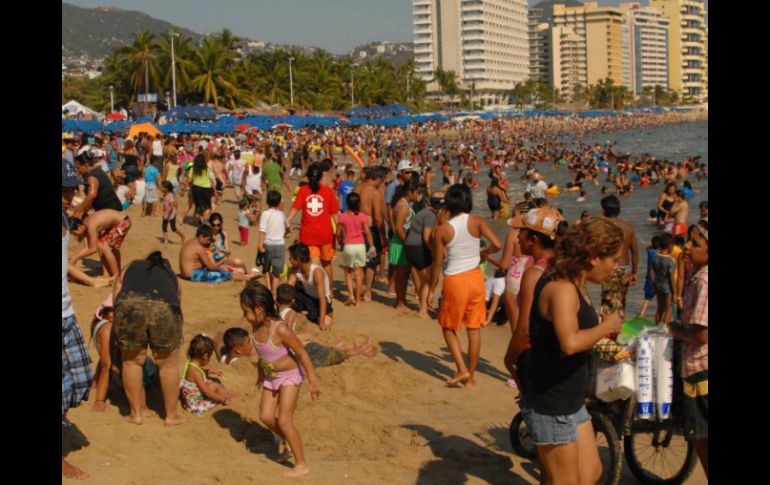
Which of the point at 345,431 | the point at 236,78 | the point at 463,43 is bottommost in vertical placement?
the point at 345,431

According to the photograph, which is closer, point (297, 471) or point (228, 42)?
point (297, 471)

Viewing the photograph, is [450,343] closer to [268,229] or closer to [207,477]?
[207,477]

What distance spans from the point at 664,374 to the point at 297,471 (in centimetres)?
229

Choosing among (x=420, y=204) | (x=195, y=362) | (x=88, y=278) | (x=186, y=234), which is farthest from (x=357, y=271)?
(x=186, y=234)

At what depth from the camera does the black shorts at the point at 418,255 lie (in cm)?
983

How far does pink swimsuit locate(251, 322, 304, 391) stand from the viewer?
212 inches

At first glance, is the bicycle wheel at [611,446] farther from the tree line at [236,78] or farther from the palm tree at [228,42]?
the palm tree at [228,42]

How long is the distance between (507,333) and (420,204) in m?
2.08

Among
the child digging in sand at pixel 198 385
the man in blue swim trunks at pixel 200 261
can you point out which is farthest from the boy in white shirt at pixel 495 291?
the child digging in sand at pixel 198 385

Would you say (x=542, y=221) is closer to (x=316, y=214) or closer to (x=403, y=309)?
(x=316, y=214)

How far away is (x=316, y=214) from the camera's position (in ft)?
31.5

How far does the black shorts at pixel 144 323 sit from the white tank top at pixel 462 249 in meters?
2.32

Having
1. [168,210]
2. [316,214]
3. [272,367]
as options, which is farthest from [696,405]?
[168,210]
